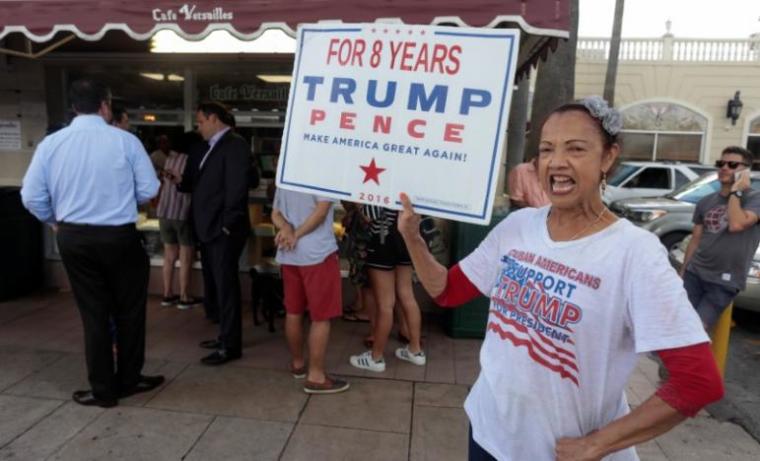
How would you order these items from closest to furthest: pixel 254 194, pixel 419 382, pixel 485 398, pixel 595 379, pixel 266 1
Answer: pixel 595 379 → pixel 485 398 → pixel 266 1 → pixel 419 382 → pixel 254 194

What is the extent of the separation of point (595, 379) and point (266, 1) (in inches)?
126

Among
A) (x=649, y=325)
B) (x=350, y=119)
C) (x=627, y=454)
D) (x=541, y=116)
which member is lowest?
(x=627, y=454)

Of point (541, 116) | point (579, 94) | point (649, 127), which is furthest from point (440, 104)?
point (649, 127)

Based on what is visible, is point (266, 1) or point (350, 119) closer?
point (350, 119)

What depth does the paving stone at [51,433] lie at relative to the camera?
10.2ft

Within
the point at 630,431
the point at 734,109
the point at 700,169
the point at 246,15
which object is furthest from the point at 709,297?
the point at 734,109

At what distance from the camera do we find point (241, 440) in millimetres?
3287

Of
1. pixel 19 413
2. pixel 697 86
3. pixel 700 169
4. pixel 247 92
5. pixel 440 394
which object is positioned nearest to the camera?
pixel 19 413

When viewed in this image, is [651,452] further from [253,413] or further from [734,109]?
[734,109]

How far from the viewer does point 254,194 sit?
6.17 meters

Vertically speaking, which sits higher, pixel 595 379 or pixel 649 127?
pixel 649 127

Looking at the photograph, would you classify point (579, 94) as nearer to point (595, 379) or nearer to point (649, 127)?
point (649, 127)

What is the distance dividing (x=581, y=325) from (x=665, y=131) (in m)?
19.2

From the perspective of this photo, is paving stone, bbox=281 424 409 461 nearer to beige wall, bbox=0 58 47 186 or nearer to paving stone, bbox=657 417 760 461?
paving stone, bbox=657 417 760 461
